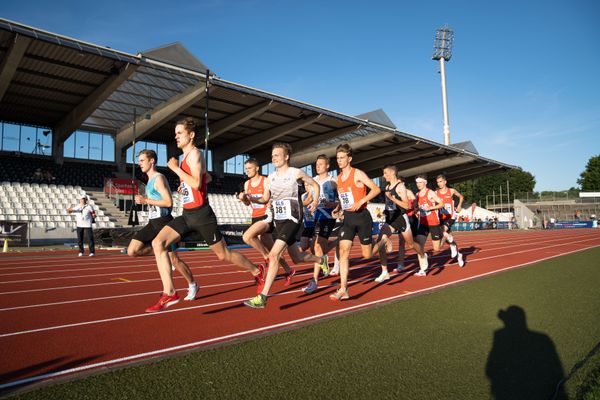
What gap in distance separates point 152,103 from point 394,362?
3157 centimetres

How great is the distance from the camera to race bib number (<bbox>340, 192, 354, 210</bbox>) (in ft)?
20.9

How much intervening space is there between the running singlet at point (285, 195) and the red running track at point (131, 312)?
1182 mm

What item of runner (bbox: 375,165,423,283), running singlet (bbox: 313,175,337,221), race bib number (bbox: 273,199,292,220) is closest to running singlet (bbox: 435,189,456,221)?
runner (bbox: 375,165,423,283)

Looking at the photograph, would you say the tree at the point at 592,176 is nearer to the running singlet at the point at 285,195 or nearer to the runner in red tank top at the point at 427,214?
the runner in red tank top at the point at 427,214

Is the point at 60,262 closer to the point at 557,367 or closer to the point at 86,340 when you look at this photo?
the point at 86,340

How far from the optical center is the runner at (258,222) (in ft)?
20.7

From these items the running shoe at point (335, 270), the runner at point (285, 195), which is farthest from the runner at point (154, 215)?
the running shoe at point (335, 270)

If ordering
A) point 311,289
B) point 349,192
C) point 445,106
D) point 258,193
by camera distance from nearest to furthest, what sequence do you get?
1. point 349,192
2. point 311,289
3. point 258,193
4. point 445,106

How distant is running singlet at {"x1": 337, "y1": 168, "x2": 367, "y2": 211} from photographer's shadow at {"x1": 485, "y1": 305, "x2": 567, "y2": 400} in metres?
2.60

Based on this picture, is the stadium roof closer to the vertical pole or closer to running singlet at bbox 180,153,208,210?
the vertical pole

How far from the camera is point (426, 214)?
9664mm

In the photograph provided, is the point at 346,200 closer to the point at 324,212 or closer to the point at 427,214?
the point at 324,212

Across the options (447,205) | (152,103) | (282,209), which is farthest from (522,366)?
(152,103)

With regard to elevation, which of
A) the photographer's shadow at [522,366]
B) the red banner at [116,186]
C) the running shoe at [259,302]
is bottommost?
the photographer's shadow at [522,366]
